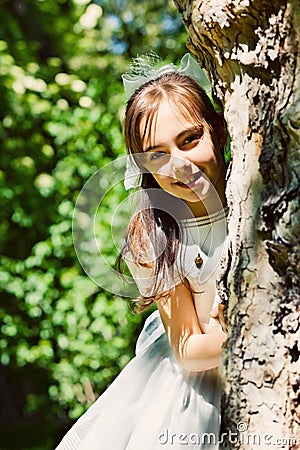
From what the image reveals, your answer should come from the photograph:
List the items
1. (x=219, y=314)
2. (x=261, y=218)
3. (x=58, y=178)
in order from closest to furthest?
1. (x=261, y=218)
2. (x=219, y=314)
3. (x=58, y=178)

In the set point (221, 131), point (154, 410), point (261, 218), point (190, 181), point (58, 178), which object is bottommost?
point (154, 410)

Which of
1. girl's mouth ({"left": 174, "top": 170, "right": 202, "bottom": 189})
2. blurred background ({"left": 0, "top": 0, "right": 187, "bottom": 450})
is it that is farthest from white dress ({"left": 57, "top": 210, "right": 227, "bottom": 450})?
blurred background ({"left": 0, "top": 0, "right": 187, "bottom": 450})

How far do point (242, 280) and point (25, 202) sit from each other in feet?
12.2

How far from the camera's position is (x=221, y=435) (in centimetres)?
136

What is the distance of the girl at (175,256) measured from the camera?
176 centimetres

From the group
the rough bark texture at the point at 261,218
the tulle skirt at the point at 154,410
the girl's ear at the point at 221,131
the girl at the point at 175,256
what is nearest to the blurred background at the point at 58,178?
the tulle skirt at the point at 154,410

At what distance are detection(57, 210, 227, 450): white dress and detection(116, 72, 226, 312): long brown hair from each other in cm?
5

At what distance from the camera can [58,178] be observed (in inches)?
184


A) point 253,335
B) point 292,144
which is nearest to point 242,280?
point 253,335

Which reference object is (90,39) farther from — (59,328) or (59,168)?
(59,328)

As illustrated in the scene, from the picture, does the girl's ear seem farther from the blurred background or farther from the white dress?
the blurred background

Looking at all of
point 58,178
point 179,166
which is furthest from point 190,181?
point 58,178

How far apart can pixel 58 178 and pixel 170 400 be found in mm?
2899

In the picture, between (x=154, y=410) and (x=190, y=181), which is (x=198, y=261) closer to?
(x=190, y=181)
